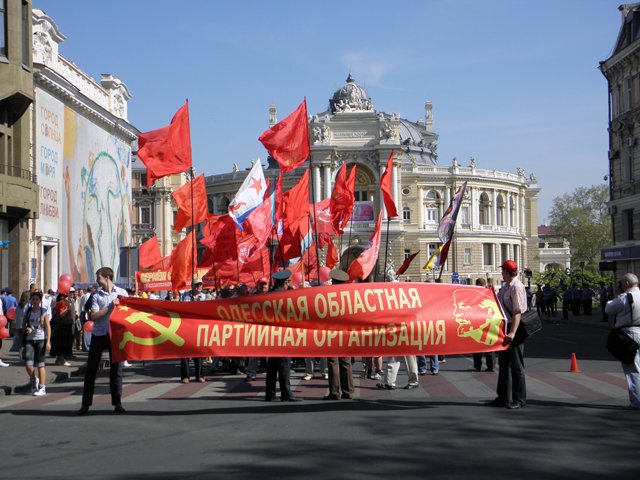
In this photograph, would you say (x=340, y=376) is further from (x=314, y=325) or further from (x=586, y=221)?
(x=586, y=221)

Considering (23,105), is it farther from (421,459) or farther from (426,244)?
(426,244)

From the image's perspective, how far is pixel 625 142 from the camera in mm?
43875

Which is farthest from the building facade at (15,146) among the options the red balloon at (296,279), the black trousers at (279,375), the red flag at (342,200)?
the black trousers at (279,375)

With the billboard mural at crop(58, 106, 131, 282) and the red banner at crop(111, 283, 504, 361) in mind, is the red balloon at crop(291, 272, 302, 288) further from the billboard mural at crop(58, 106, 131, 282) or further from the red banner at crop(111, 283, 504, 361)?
the billboard mural at crop(58, 106, 131, 282)

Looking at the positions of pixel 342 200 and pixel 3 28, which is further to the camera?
pixel 3 28

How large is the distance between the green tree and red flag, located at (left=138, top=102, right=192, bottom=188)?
83331 mm

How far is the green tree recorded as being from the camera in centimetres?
9488

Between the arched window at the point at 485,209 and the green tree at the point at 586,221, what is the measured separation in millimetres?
7355

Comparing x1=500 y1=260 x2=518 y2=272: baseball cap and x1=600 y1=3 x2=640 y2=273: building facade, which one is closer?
x1=500 y1=260 x2=518 y2=272: baseball cap

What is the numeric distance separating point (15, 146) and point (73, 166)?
23.5 feet

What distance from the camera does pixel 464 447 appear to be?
8352mm

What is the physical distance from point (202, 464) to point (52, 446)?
76.3 inches

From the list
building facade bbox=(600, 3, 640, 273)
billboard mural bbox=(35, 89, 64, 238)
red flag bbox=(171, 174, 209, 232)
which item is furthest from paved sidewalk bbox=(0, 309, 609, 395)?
building facade bbox=(600, 3, 640, 273)

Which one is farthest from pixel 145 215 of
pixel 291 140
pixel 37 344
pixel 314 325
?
pixel 314 325
